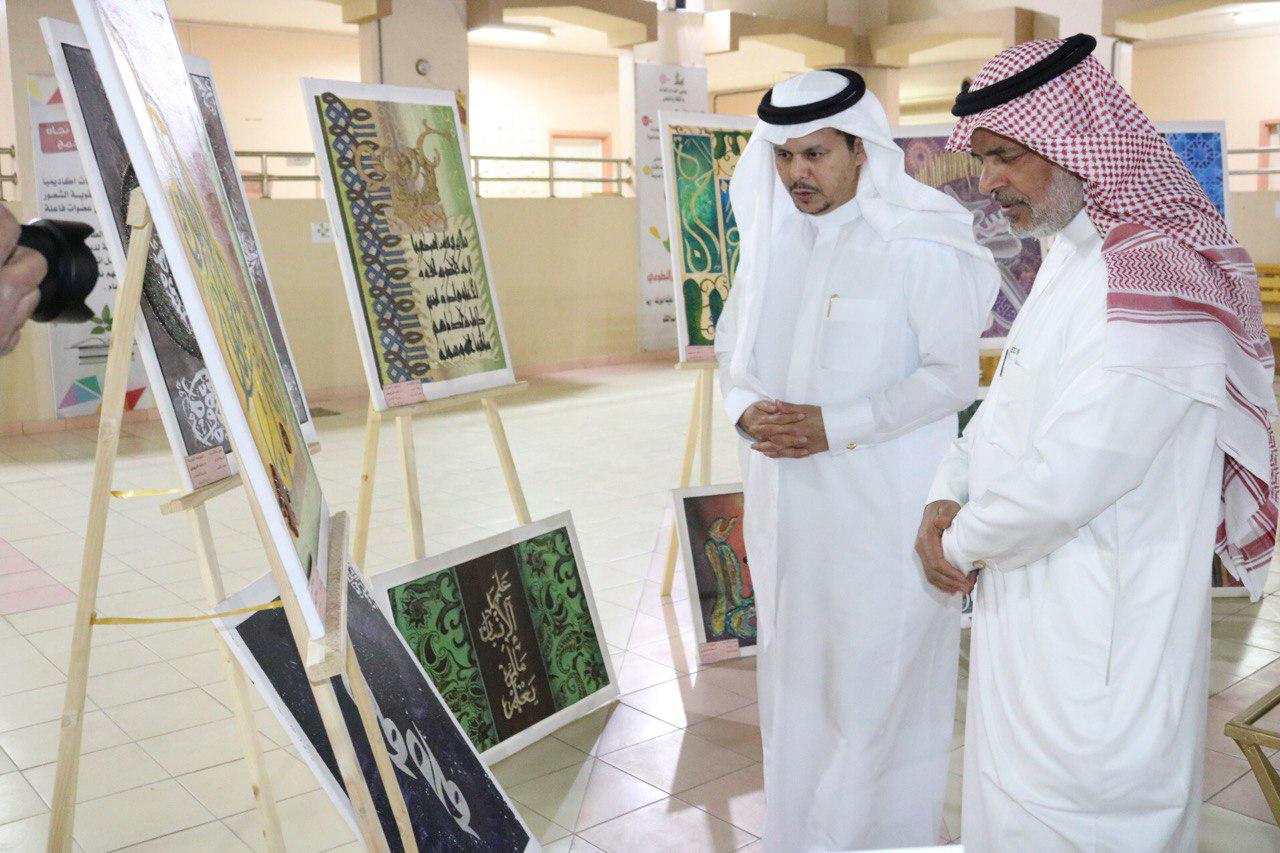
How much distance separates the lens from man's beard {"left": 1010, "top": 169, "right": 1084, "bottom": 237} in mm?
1671

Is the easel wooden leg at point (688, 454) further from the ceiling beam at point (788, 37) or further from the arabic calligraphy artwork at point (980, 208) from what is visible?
the ceiling beam at point (788, 37)

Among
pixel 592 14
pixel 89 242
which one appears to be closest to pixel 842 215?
pixel 89 242

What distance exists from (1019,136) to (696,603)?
2.25 metres

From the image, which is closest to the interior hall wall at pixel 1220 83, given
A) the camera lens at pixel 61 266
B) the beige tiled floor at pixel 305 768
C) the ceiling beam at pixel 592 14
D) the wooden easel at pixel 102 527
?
the ceiling beam at pixel 592 14

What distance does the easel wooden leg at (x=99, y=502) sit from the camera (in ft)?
6.60

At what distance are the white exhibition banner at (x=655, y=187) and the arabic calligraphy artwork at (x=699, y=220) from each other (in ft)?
21.3

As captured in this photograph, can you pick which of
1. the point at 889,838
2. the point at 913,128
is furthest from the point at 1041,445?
the point at 913,128

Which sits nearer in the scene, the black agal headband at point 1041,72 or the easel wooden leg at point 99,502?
the black agal headband at point 1041,72

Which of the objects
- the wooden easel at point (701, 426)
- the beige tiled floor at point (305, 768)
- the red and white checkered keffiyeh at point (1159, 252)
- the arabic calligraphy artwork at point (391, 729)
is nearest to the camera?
the red and white checkered keffiyeh at point (1159, 252)

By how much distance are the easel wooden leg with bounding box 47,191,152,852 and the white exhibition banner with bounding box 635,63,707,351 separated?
879 cm

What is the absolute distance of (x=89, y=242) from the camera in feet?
24.1

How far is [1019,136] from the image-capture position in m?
1.65

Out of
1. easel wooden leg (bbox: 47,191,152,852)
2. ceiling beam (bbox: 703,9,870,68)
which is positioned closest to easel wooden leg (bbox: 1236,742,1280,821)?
easel wooden leg (bbox: 47,191,152,852)

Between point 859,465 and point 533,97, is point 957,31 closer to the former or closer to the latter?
point 533,97
